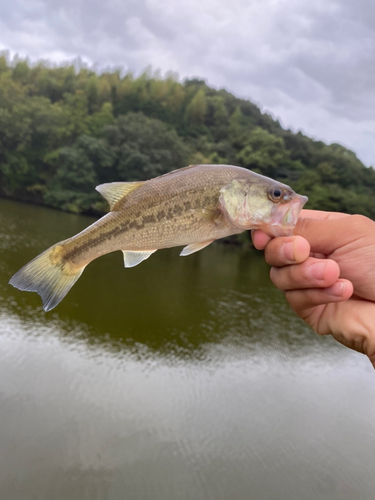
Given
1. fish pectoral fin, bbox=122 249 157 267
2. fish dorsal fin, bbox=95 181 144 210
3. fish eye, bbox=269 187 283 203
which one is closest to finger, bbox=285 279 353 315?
fish eye, bbox=269 187 283 203

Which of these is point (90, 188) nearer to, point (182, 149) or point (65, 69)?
point (182, 149)

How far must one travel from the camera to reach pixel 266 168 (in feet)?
221

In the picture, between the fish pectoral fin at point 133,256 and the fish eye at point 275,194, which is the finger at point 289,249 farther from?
the fish pectoral fin at point 133,256

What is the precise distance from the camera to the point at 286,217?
2.49 metres

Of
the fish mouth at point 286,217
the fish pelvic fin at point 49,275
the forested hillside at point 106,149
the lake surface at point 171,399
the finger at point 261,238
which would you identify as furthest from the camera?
the forested hillside at point 106,149

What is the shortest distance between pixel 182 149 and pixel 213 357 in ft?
149

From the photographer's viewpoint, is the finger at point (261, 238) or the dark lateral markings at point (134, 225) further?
the finger at point (261, 238)

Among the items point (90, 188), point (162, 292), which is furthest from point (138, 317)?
point (90, 188)

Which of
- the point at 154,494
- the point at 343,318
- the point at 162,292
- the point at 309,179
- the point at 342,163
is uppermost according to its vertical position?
the point at 342,163

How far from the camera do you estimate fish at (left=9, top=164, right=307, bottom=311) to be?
2.45m

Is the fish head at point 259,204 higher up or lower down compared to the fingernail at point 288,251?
higher up

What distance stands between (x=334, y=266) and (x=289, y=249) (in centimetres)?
33

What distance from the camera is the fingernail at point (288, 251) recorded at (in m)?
2.51

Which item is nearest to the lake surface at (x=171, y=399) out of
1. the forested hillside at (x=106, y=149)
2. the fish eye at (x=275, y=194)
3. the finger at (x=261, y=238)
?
the finger at (x=261, y=238)
